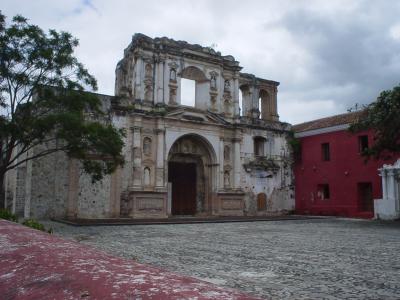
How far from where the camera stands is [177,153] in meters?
22.1

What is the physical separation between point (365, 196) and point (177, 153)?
33.9 feet

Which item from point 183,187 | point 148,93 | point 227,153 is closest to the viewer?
point 148,93

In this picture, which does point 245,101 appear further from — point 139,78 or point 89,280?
point 89,280

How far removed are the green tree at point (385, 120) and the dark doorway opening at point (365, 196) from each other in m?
5.89

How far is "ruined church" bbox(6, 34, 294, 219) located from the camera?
18359mm

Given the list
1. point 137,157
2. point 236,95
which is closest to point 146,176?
point 137,157

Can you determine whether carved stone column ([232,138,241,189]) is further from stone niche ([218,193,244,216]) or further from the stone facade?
the stone facade

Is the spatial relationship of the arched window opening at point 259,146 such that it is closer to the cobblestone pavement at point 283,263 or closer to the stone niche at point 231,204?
the stone niche at point 231,204

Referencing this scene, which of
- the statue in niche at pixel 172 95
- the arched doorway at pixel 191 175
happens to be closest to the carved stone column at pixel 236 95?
the arched doorway at pixel 191 175

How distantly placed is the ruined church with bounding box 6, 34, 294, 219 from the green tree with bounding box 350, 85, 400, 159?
8.34 m

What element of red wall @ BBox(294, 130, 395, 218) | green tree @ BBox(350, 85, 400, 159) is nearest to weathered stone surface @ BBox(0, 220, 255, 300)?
green tree @ BBox(350, 85, 400, 159)

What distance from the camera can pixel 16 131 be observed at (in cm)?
1167

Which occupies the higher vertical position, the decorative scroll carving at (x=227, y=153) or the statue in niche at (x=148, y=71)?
the statue in niche at (x=148, y=71)

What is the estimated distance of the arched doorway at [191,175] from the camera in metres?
22.0
